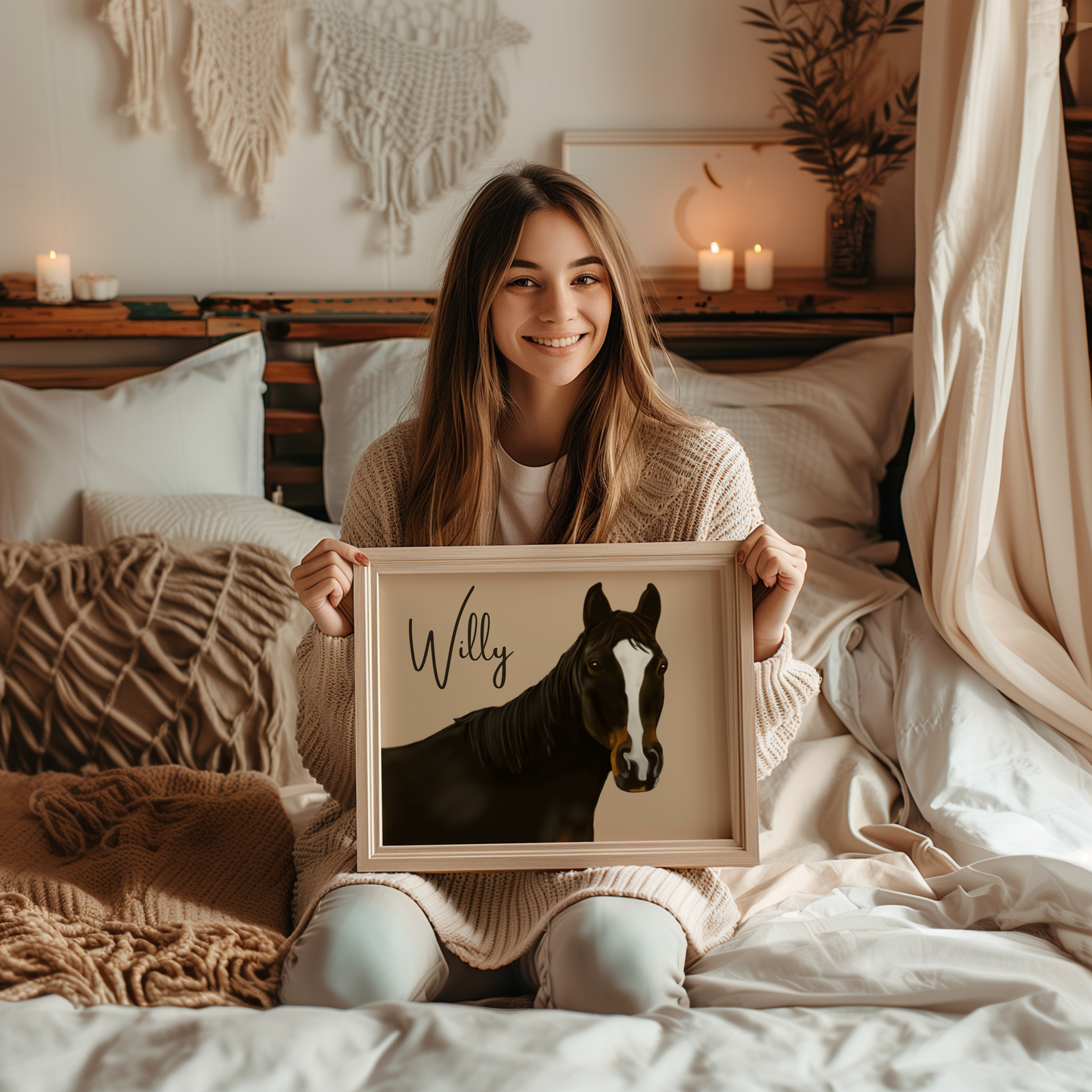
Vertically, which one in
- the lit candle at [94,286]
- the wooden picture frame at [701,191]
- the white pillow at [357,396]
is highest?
the wooden picture frame at [701,191]

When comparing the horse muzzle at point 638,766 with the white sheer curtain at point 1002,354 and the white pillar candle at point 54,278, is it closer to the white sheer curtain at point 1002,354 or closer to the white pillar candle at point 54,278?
the white sheer curtain at point 1002,354

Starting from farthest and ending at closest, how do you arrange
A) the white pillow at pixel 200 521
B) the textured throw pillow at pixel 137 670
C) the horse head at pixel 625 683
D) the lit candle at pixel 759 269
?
the lit candle at pixel 759 269 → the white pillow at pixel 200 521 → the textured throw pillow at pixel 137 670 → the horse head at pixel 625 683

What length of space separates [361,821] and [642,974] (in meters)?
0.31

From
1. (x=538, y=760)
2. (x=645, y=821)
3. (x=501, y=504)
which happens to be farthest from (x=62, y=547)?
(x=645, y=821)

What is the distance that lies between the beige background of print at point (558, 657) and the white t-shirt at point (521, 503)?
8.6 inches

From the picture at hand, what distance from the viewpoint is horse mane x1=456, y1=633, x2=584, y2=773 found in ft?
3.46

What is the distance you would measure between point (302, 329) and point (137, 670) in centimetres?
90

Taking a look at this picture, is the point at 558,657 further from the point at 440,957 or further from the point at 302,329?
the point at 302,329

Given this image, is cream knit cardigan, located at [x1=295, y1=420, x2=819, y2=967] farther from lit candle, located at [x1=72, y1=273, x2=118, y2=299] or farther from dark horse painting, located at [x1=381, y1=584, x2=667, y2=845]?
lit candle, located at [x1=72, y1=273, x2=118, y2=299]

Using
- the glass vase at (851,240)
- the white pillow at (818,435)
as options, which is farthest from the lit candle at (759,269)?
the white pillow at (818,435)

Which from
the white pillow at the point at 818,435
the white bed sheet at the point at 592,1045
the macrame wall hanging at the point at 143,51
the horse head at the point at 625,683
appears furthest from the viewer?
the macrame wall hanging at the point at 143,51

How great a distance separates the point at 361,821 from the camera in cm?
104

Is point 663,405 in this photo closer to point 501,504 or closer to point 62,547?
point 501,504

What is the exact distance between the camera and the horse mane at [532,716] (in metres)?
1.05
